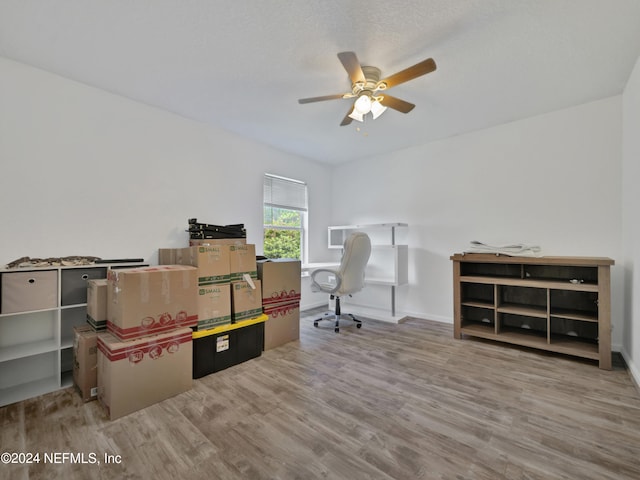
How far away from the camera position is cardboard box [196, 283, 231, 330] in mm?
2377

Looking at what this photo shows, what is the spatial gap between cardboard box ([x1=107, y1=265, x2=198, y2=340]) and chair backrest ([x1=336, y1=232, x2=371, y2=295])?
1.71m

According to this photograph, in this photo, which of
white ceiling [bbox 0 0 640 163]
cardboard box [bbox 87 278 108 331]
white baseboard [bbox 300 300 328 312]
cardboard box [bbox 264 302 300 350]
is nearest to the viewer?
white ceiling [bbox 0 0 640 163]

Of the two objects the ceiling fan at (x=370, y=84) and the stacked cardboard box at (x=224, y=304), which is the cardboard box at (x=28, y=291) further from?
the ceiling fan at (x=370, y=84)

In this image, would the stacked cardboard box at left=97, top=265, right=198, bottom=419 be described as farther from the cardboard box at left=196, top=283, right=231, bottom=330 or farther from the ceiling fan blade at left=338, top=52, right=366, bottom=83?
the ceiling fan blade at left=338, top=52, right=366, bottom=83

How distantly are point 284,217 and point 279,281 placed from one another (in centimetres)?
161

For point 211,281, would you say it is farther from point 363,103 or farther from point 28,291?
point 363,103

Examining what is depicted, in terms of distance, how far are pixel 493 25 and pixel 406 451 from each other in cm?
260

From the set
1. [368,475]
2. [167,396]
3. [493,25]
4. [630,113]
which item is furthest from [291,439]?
[630,113]

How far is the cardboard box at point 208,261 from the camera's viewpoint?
2408mm

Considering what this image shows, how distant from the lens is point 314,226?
191 inches

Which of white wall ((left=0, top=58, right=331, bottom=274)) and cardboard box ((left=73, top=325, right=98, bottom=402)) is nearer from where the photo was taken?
cardboard box ((left=73, top=325, right=98, bottom=402))

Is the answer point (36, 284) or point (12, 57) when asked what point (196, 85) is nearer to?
point (12, 57)

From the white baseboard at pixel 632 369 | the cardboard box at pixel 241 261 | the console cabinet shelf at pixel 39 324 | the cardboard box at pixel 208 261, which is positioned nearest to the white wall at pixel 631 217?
the white baseboard at pixel 632 369

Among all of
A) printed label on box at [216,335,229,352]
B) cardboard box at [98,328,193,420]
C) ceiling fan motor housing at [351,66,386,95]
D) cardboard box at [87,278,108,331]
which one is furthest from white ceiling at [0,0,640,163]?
printed label on box at [216,335,229,352]
